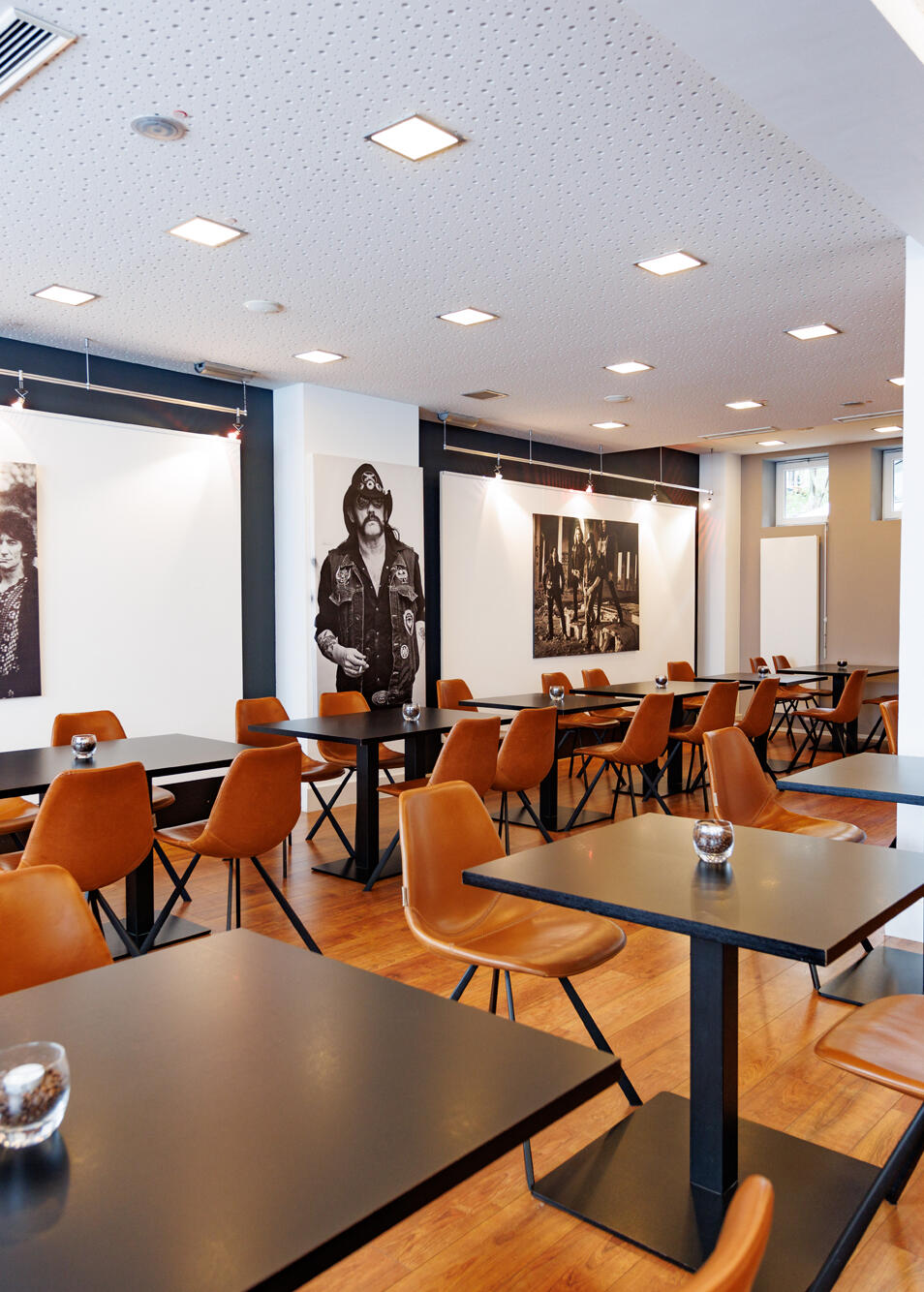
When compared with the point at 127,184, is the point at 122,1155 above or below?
below

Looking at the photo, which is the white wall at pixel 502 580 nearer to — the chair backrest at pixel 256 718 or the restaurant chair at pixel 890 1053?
the chair backrest at pixel 256 718

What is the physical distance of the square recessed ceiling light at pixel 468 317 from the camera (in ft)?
17.4

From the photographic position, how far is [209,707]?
6.68m

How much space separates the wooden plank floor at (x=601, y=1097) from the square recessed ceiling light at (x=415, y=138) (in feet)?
9.81

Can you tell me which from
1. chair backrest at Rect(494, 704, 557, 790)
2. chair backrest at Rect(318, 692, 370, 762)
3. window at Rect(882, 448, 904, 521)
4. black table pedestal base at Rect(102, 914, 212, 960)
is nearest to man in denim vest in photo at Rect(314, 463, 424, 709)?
chair backrest at Rect(318, 692, 370, 762)

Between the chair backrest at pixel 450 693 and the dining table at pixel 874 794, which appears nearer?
the dining table at pixel 874 794

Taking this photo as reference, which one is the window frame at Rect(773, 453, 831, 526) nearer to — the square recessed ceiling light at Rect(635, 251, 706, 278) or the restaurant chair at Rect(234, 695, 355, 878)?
the square recessed ceiling light at Rect(635, 251, 706, 278)

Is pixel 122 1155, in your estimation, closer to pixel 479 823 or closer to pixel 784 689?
pixel 479 823

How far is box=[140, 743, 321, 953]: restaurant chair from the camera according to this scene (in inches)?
147

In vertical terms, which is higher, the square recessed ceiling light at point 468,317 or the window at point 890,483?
the square recessed ceiling light at point 468,317

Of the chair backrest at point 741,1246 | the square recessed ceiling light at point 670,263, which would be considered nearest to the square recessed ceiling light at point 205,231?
the square recessed ceiling light at point 670,263

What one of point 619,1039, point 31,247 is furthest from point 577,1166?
point 31,247

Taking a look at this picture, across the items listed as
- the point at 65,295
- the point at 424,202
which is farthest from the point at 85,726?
the point at 424,202

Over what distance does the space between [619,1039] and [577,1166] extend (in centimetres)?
81
